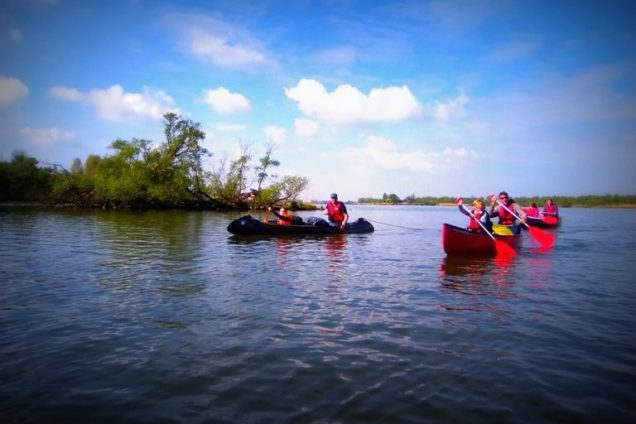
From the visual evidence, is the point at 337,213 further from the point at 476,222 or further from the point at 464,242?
the point at 464,242

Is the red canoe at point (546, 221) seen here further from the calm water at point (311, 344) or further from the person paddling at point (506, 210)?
the calm water at point (311, 344)

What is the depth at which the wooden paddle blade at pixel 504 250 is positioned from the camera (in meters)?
13.7

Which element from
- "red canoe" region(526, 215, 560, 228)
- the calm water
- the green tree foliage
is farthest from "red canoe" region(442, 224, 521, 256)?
the green tree foliage

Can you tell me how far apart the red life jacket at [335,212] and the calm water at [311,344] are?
1027 centimetres

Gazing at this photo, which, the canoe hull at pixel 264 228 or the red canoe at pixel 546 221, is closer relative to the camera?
the canoe hull at pixel 264 228

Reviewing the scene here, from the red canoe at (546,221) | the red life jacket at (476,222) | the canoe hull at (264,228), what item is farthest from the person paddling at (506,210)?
the red canoe at (546,221)

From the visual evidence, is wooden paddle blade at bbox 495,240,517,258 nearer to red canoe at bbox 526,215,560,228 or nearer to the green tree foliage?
red canoe at bbox 526,215,560,228

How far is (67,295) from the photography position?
717cm

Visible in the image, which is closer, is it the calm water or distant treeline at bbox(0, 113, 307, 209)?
the calm water

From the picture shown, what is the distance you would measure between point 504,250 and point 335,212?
350 inches

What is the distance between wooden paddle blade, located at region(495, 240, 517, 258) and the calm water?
332cm

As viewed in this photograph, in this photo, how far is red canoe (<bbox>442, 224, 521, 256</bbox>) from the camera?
41.4 ft

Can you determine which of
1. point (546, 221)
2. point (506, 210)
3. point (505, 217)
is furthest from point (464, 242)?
point (546, 221)

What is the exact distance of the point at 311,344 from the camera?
505cm
